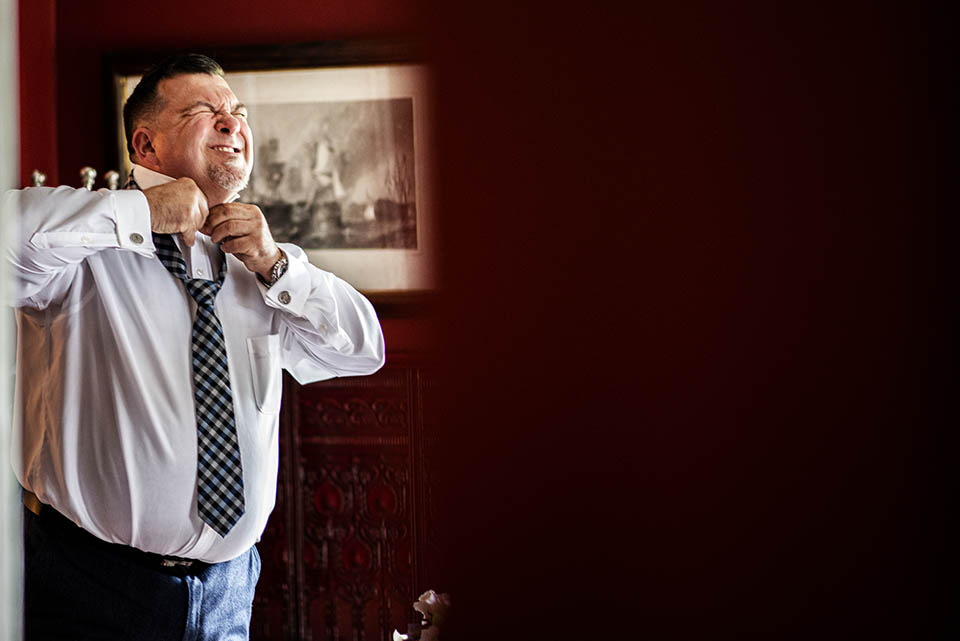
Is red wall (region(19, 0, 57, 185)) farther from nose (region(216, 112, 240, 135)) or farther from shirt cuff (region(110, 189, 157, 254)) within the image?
shirt cuff (region(110, 189, 157, 254))

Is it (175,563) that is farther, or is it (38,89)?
(38,89)

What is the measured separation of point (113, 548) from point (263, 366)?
252mm

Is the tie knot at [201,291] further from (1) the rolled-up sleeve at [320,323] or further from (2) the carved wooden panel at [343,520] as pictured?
(2) the carved wooden panel at [343,520]

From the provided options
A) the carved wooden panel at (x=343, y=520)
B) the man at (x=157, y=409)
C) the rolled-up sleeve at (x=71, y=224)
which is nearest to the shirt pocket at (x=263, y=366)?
the man at (x=157, y=409)

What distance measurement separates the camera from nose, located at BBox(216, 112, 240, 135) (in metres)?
1.02

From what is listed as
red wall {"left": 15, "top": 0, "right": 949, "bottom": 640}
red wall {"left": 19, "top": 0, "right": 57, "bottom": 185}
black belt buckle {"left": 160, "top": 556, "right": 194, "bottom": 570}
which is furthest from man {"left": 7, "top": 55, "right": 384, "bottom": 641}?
red wall {"left": 19, "top": 0, "right": 57, "bottom": 185}

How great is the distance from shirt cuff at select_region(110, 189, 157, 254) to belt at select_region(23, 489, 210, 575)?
1.18 ft

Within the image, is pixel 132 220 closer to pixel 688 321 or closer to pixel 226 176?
pixel 226 176

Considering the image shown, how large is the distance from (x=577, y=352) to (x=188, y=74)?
82 cm

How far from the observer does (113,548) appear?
0.96m

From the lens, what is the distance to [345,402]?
180cm

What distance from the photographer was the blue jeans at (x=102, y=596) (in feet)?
3.12

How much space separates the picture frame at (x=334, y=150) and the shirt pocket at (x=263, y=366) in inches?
28.8

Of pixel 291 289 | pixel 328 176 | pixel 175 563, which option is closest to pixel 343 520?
pixel 328 176
